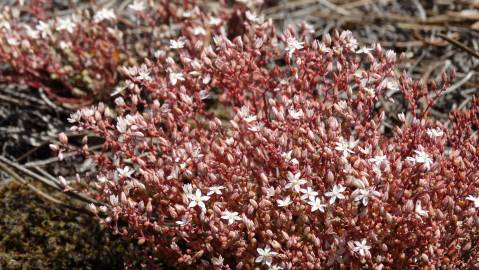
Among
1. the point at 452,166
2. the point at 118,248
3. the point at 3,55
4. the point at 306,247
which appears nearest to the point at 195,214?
the point at 306,247

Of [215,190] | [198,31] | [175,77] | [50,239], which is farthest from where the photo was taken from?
[198,31]

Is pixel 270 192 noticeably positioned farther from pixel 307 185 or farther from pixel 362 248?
pixel 362 248

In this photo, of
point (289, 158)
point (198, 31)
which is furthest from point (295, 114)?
→ point (198, 31)

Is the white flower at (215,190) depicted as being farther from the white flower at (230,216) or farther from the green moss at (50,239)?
the green moss at (50,239)

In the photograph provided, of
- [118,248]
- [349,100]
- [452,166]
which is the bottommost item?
[118,248]

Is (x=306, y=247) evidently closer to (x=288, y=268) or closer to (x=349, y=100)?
(x=288, y=268)

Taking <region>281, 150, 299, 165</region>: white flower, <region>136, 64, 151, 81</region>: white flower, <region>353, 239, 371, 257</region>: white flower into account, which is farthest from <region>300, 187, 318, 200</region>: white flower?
<region>136, 64, 151, 81</region>: white flower

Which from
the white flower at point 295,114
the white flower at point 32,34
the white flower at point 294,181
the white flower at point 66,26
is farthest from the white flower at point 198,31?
the white flower at point 294,181

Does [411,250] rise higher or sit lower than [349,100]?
lower
